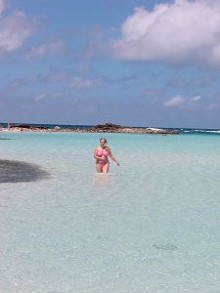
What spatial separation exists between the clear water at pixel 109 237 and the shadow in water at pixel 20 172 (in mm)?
894

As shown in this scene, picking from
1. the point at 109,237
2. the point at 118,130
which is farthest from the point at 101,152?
the point at 118,130

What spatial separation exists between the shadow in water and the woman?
2165 millimetres

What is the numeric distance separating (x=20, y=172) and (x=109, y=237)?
11.0 metres

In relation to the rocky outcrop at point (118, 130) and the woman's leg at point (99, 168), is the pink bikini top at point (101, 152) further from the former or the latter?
the rocky outcrop at point (118, 130)

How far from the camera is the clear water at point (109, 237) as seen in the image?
6570 mm

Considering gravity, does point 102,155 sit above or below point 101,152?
below

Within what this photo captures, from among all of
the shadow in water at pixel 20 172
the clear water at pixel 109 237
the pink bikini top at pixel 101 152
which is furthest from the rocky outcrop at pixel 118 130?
the clear water at pixel 109 237

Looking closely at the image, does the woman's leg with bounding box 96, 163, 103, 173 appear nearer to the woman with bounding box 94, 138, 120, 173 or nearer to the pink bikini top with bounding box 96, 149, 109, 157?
the woman with bounding box 94, 138, 120, 173

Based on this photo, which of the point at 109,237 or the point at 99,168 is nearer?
the point at 109,237

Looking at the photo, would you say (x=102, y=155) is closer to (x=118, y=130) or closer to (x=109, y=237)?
(x=109, y=237)

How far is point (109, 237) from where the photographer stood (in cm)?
891

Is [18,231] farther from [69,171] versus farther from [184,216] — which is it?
[69,171]

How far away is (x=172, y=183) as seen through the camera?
16953mm

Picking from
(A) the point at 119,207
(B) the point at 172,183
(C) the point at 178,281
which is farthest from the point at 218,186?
(C) the point at 178,281
